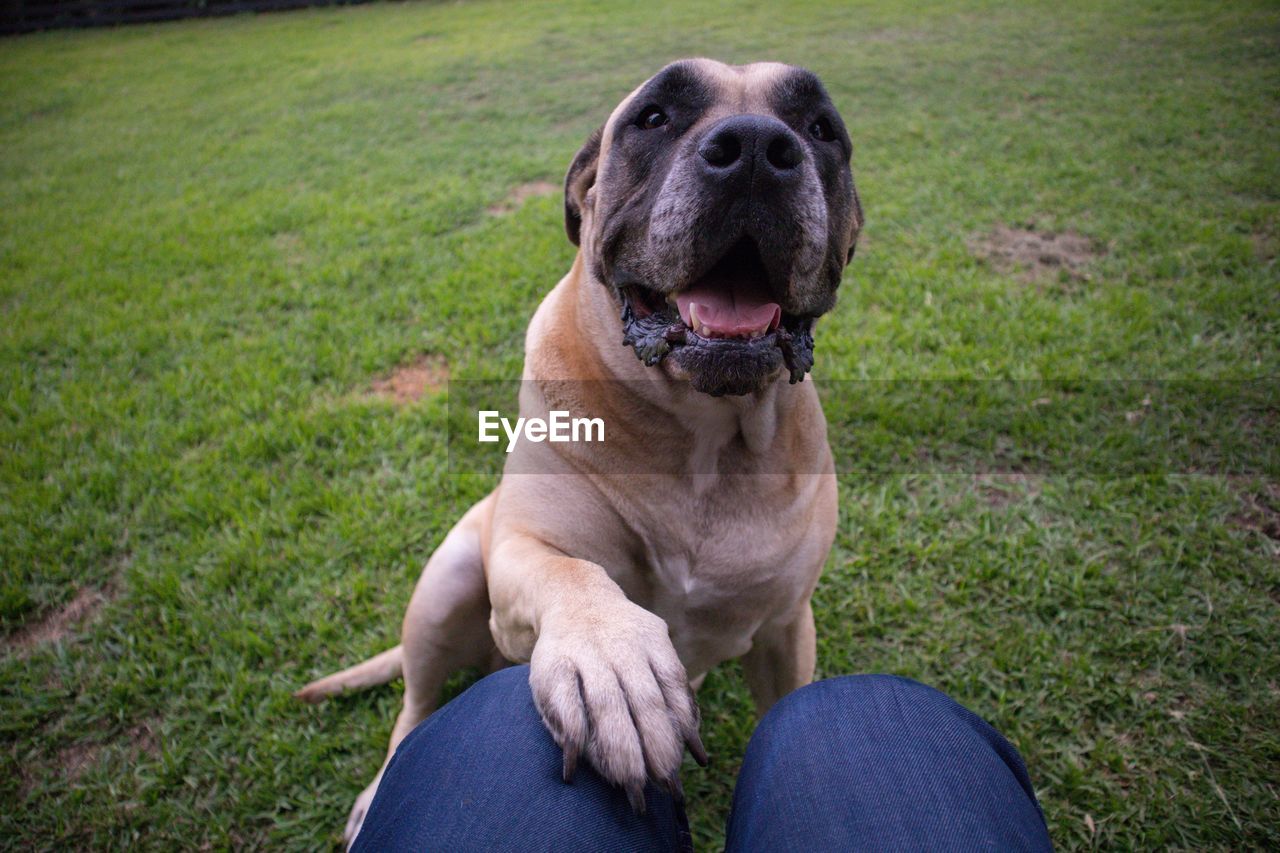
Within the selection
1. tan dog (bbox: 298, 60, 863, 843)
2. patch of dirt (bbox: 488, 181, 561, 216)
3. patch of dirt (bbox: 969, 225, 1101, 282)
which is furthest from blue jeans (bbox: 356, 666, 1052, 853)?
patch of dirt (bbox: 488, 181, 561, 216)

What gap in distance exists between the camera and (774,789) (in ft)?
4.22

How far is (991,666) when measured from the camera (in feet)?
7.82

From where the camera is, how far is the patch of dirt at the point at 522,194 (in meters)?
5.70

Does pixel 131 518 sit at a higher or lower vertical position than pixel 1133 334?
lower

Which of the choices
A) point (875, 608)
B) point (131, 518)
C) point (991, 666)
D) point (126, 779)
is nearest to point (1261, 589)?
point (991, 666)

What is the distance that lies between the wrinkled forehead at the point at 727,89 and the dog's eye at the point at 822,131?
6 centimetres

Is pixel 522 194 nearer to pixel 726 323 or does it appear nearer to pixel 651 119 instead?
pixel 651 119

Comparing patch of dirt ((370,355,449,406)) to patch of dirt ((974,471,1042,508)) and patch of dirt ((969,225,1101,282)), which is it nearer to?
patch of dirt ((974,471,1042,508))

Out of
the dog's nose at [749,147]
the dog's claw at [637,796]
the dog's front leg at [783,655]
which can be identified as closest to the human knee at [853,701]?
the dog's claw at [637,796]

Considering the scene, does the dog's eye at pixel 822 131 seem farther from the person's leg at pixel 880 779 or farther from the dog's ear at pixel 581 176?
the person's leg at pixel 880 779

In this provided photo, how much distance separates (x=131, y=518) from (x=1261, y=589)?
427 cm

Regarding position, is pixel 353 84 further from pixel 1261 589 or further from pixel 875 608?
pixel 1261 589

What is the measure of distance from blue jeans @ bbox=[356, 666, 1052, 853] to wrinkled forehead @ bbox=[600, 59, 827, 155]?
138cm

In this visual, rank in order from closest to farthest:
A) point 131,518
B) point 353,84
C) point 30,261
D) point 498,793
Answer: point 498,793, point 131,518, point 30,261, point 353,84
